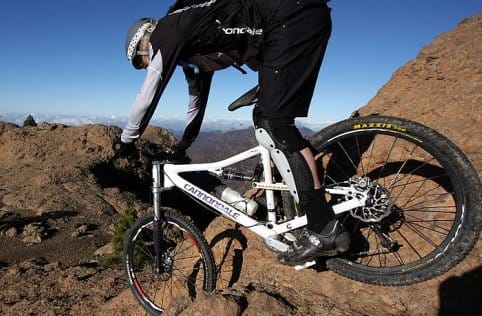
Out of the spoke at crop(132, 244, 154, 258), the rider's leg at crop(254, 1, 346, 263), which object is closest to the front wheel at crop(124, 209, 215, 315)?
the spoke at crop(132, 244, 154, 258)

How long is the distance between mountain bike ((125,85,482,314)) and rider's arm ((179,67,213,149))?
60cm

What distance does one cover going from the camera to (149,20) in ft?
11.7

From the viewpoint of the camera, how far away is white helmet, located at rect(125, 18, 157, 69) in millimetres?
3457

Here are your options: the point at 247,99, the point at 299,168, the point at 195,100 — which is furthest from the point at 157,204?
the point at 299,168

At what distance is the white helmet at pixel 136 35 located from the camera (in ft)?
11.3

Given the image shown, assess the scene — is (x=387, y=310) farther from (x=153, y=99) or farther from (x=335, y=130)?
(x=153, y=99)

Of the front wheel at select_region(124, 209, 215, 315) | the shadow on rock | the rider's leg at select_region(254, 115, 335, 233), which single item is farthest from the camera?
the front wheel at select_region(124, 209, 215, 315)

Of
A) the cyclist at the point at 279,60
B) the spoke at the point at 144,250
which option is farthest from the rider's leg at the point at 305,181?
the spoke at the point at 144,250

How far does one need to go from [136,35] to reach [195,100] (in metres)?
1.14

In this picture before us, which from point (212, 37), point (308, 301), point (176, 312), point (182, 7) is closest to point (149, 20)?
point (182, 7)

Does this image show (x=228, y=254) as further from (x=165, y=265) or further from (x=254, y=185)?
(x=254, y=185)

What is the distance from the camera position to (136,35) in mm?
3461

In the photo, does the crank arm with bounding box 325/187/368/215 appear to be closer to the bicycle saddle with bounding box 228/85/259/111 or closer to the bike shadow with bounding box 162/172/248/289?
the bicycle saddle with bounding box 228/85/259/111

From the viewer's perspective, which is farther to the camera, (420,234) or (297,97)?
(420,234)
